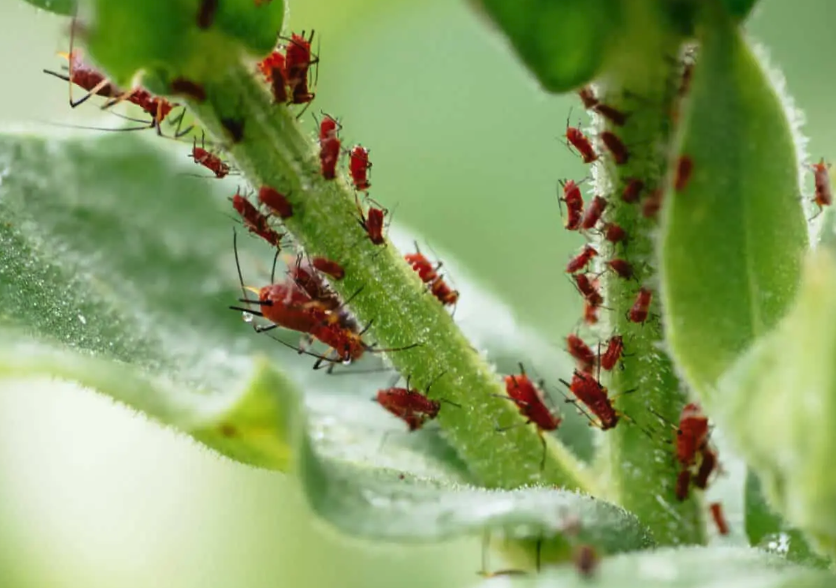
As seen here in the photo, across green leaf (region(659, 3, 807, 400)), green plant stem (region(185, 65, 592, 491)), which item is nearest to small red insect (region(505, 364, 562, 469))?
green plant stem (region(185, 65, 592, 491))

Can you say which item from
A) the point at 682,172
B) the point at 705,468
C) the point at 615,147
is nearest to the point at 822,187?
the point at 705,468

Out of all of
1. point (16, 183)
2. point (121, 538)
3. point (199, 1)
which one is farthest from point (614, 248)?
point (121, 538)

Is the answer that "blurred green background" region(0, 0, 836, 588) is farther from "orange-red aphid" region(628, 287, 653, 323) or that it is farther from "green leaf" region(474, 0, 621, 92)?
"green leaf" region(474, 0, 621, 92)

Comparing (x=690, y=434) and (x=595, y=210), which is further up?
(x=595, y=210)

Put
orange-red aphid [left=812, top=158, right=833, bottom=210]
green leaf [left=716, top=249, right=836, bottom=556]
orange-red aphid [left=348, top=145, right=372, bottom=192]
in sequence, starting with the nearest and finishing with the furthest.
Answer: green leaf [left=716, top=249, right=836, bottom=556] < orange-red aphid [left=812, top=158, right=833, bottom=210] < orange-red aphid [left=348, top=145, right=372, bottom=192]

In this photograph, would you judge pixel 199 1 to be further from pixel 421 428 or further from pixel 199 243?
pixel 199 243

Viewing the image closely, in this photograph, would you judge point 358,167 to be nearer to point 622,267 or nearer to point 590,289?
point 590,289
